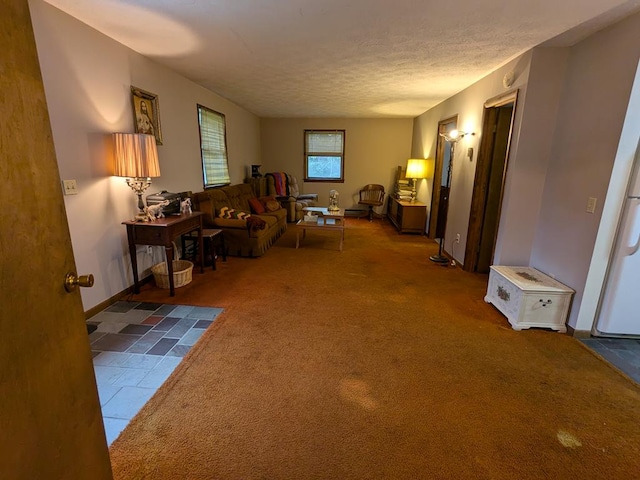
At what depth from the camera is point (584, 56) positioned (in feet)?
8.08

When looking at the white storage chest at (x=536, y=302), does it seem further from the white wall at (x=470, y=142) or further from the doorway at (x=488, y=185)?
the doorway at (x=488, y=185)

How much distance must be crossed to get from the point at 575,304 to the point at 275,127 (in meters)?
6.79

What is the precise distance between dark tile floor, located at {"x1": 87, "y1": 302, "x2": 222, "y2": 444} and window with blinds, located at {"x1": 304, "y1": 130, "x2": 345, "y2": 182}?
5.48 m

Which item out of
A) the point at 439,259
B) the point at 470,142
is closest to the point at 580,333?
the point at 439,259

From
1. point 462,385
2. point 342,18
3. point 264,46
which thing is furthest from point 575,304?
point 264,46

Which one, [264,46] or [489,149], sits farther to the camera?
[489,149]

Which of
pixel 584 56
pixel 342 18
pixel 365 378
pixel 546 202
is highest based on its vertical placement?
pixel 342 18

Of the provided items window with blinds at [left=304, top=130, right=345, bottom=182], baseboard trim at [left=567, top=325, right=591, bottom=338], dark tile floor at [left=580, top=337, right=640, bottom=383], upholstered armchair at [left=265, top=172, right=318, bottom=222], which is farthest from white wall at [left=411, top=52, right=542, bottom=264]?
upholstered armchair at [left=265, top=172, right=318, bottom=222]

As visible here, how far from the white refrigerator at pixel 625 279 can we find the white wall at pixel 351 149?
5547mm

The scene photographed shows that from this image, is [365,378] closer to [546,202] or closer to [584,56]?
[546,202]

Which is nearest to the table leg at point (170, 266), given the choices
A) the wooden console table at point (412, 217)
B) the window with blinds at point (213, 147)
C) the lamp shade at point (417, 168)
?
the window with blinds at point (213, 147)

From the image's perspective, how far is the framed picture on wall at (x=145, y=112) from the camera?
10.1 feet

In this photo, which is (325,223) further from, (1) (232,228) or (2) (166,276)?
(2) (166,276)

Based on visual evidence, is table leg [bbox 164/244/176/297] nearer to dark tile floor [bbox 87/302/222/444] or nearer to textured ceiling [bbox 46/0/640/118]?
dark tile floor [bbox 87/302/222/444]
